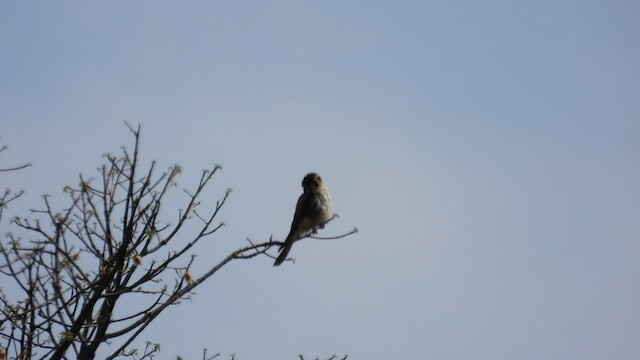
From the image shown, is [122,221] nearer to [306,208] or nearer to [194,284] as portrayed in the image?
[194,284]

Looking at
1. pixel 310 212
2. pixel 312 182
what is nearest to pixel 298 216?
pixel 310 212

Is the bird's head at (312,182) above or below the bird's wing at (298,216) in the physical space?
above

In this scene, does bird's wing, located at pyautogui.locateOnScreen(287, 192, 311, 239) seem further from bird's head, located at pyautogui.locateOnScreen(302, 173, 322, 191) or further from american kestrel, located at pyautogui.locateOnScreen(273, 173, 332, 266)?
bird's head, located at pyautogui.locateOnScreen(302, 173, 322, 191)

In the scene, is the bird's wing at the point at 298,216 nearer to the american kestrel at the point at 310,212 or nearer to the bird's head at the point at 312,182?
the american kestrel at the point at 310,212

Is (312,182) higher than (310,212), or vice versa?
(312,182)

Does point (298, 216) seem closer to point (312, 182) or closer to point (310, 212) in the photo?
point (310, 212)

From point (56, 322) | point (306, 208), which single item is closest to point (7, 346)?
point (56, 322)

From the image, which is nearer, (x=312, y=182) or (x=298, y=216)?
(x=298, y=216)

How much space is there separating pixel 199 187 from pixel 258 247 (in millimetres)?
982

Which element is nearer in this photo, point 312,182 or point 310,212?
point 310,212

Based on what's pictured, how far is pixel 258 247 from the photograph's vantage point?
241 inches

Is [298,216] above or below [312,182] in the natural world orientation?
below

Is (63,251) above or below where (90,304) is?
above

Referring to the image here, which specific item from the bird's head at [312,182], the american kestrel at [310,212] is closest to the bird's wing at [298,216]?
the american kestrel at [310,212]
